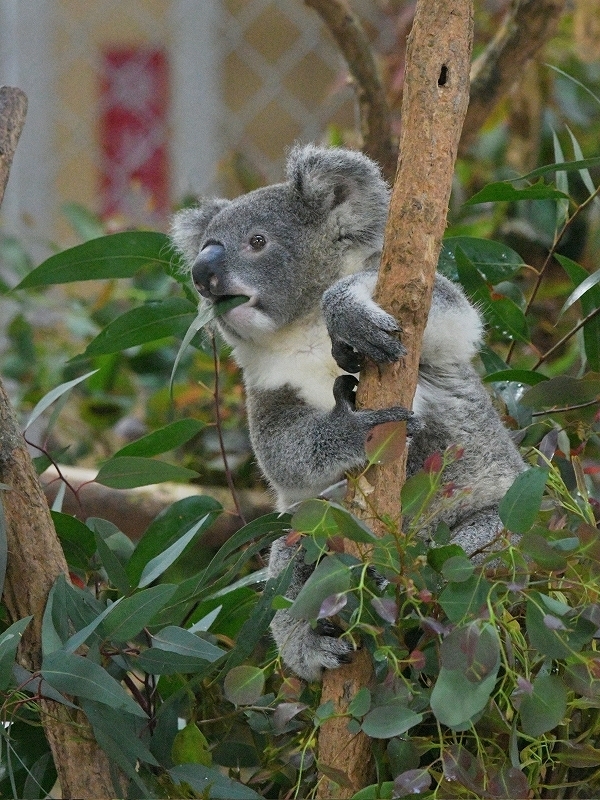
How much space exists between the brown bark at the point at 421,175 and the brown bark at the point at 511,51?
1300 millimetres

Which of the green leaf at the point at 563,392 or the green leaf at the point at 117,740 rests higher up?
the green leaf at the point at 563,392

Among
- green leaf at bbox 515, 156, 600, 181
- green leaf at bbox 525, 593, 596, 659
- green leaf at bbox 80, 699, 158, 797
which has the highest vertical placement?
green leaf at bbox 515, 156, 600, 181

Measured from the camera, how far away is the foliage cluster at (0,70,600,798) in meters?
1.19

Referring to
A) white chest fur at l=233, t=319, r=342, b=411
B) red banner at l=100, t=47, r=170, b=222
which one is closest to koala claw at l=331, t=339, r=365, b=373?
white chest fur at l=233, t=319, r=342, b=411

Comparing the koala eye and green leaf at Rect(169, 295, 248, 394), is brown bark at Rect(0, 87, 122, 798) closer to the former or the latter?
green leaf at Rect(169, 295, 248, 394)

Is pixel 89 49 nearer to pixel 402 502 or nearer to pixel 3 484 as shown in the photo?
pixel 3 484

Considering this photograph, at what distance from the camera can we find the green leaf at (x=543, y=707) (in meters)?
1.17

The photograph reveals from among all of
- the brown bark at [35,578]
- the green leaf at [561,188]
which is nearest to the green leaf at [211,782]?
the brown bark at [35,578]

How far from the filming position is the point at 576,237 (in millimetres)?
3750

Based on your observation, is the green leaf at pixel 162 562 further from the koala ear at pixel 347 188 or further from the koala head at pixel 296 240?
the koala ear at pixel 347 188

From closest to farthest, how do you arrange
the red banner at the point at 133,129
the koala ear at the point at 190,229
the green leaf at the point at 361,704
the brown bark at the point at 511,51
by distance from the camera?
the green leaf at the point at 361,704
the koala ear at the point at 190,229
the brown bark at the point at 511,51
the red banner at the point at 133,129

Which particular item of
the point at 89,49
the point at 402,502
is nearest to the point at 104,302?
the point at 89,49

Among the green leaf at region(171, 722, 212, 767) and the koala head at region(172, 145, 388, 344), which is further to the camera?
the koala head at region(172, 145, 388, 344)

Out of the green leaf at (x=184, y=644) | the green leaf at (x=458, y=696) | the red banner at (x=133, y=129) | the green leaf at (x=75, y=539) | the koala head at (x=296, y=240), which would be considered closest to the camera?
the green leaf at (x=458, y=696)
